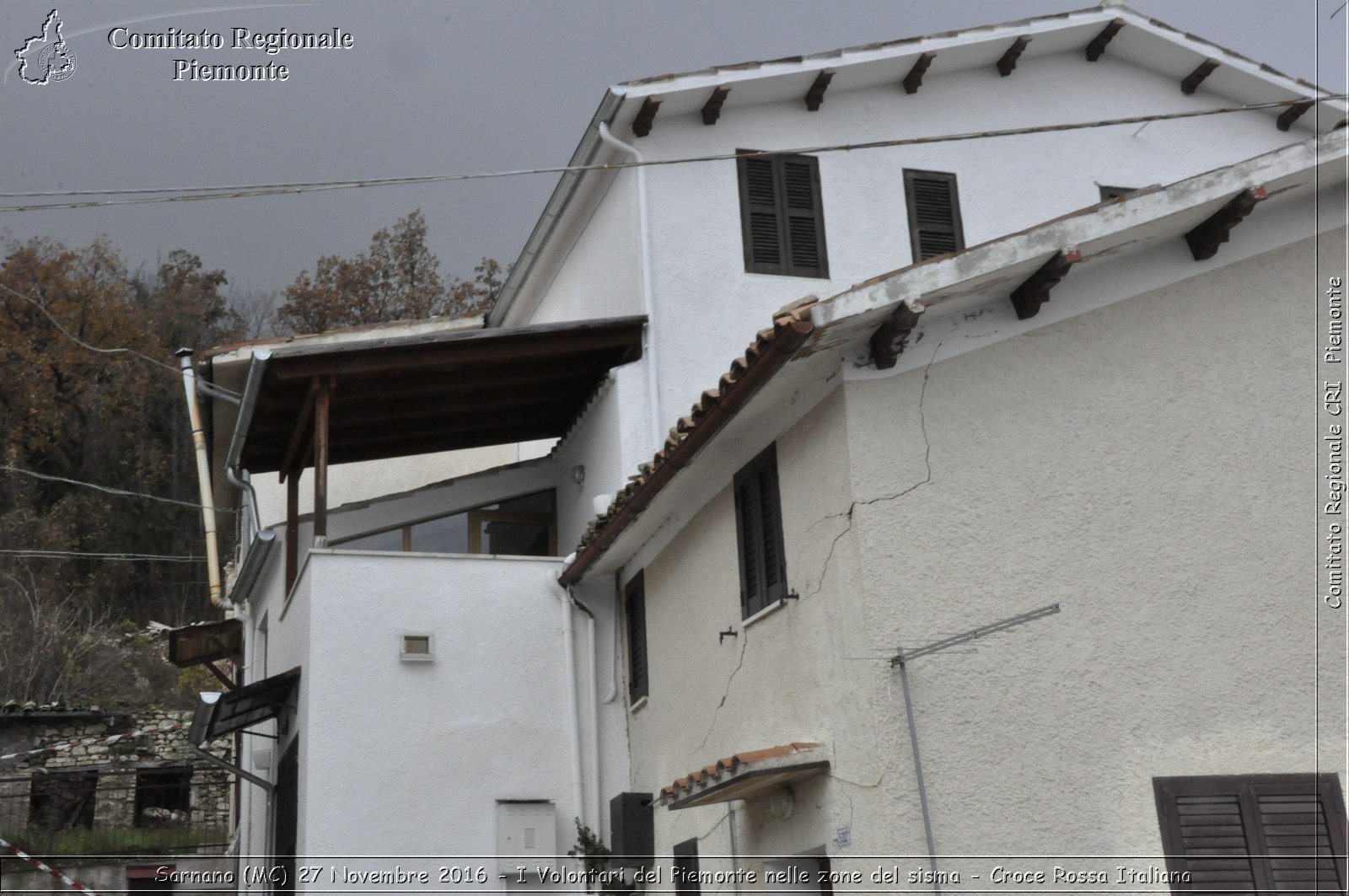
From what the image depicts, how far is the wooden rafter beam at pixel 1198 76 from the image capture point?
15.4 m

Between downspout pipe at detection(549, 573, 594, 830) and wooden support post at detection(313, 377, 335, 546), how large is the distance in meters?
2.02

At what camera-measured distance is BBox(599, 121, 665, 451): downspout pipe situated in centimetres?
1290

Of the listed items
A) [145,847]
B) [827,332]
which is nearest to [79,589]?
[145,847]

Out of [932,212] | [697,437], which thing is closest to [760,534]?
[697,437]

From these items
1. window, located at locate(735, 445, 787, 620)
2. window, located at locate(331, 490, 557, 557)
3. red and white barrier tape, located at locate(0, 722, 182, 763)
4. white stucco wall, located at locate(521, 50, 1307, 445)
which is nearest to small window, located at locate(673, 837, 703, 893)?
window, located at locate(735, 445, 787, 620)

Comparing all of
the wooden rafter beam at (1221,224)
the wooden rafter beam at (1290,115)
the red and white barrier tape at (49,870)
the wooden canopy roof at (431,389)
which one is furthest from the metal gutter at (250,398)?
the wooden rafter beam at (1290,115)

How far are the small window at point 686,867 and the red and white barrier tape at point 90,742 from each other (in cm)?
1175

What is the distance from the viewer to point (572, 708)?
11.7m

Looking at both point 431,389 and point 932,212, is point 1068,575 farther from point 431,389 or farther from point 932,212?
point 932,212

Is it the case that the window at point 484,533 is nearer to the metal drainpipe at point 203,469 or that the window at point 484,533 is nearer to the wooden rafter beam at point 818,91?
the metal drainpipe at point 203,469

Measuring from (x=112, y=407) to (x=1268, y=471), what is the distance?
30550 millimetres

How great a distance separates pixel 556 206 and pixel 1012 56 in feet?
17.1

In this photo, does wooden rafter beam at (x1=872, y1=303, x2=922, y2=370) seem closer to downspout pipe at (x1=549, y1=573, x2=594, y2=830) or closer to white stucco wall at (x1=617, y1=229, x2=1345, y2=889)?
white stucco wall at (x1=617, y1=229, x2=1345, y2=889)

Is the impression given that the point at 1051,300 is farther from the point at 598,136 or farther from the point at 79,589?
the point at 79,589
